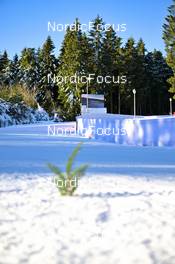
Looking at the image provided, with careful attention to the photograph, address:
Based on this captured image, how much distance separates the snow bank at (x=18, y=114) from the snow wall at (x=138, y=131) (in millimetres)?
14514

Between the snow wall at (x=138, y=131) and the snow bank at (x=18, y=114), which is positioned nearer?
the snow wall at (x=138, y=131)

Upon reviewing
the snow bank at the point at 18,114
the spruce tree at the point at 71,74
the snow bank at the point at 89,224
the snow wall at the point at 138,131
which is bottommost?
the snow bank at the point at 89,224

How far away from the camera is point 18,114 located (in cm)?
3947

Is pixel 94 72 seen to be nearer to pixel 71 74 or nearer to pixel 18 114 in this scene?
pixel 71 74

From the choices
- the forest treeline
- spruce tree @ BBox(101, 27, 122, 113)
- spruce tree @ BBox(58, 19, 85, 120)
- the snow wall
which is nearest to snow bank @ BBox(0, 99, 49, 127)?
the forest treeline

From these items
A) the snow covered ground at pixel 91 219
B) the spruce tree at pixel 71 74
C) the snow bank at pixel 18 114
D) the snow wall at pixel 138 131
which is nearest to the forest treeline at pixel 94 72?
the spruce tree at pixel 71 74

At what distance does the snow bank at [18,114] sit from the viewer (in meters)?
33.9

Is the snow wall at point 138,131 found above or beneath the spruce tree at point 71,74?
beneath

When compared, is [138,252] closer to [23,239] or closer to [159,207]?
[23,239]

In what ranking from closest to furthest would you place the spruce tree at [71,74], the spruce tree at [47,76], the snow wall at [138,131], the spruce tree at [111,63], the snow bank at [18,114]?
the snow wall at [138,131], the snow bank at [18,114], the spruce tree at [71,74], the spruce tree at [111,63], the spruce tree at [47,76]

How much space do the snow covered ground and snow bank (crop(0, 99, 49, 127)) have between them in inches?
1018

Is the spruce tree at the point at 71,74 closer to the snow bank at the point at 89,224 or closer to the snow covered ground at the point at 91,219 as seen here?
the snow covered ground at the point at 91,219

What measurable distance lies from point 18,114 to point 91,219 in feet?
116

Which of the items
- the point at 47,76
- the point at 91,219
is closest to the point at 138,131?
the point at 91,219
